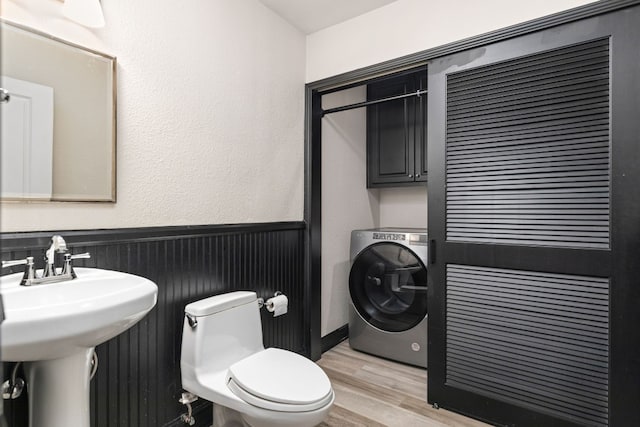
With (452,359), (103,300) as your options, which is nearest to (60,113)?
(103,300)

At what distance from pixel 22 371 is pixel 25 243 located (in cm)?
44

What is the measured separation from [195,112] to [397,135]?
1.79 metres

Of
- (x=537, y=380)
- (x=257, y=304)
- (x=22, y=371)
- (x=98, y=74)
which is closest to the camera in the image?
(x=22, y=371)

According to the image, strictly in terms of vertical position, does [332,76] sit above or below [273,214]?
above

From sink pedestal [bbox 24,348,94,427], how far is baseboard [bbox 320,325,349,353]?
5.97 ft

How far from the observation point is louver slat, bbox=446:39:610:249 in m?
1.59

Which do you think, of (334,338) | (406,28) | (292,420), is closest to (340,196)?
(334,338)

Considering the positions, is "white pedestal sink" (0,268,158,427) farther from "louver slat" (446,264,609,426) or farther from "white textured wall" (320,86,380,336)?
"white textured wall" (320,86,380,336)

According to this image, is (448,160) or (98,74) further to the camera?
(448,160)

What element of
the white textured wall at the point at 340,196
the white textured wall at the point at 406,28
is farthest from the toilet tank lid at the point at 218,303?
the white textured wall at the point at 406,28

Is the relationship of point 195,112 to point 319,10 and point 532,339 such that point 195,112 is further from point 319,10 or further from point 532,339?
point 532,339

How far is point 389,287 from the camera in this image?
267 centimetres

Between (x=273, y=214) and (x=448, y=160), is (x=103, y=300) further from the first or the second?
(x=448, y=160)

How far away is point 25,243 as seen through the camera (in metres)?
1.21
